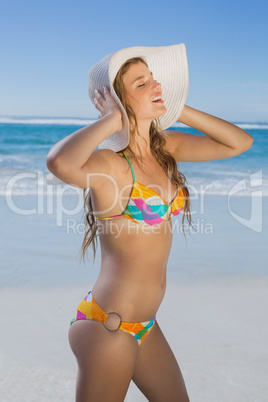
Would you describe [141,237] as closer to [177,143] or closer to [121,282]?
[121,282]

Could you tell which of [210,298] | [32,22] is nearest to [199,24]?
[32,22]

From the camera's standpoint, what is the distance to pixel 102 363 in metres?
1.92

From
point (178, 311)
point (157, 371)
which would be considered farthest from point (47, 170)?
point (157, 371)

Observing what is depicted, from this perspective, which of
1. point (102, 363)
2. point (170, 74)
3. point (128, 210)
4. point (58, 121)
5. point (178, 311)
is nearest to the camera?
point (102, 363)

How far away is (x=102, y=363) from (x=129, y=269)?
387mm

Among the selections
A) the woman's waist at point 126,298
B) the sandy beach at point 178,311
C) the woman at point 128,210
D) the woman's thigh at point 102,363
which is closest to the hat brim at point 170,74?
the woman at point 128,210

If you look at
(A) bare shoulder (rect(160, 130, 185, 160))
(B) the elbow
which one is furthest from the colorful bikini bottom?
(A) bare shoulder (rect(160, 130, 185, 160))

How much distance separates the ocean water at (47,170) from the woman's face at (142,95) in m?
8.77

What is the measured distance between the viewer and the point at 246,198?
10.2m

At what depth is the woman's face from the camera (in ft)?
7.13

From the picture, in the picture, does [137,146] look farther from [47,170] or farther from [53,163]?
[47,170]

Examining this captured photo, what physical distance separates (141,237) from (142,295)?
0.24 meters

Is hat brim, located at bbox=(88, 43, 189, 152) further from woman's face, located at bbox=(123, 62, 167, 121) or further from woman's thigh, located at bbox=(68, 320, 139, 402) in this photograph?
woman's thigh, located at bbox=(68, 320, 139, 402)

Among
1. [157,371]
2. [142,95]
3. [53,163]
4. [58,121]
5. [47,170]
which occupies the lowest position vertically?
[58,121]
